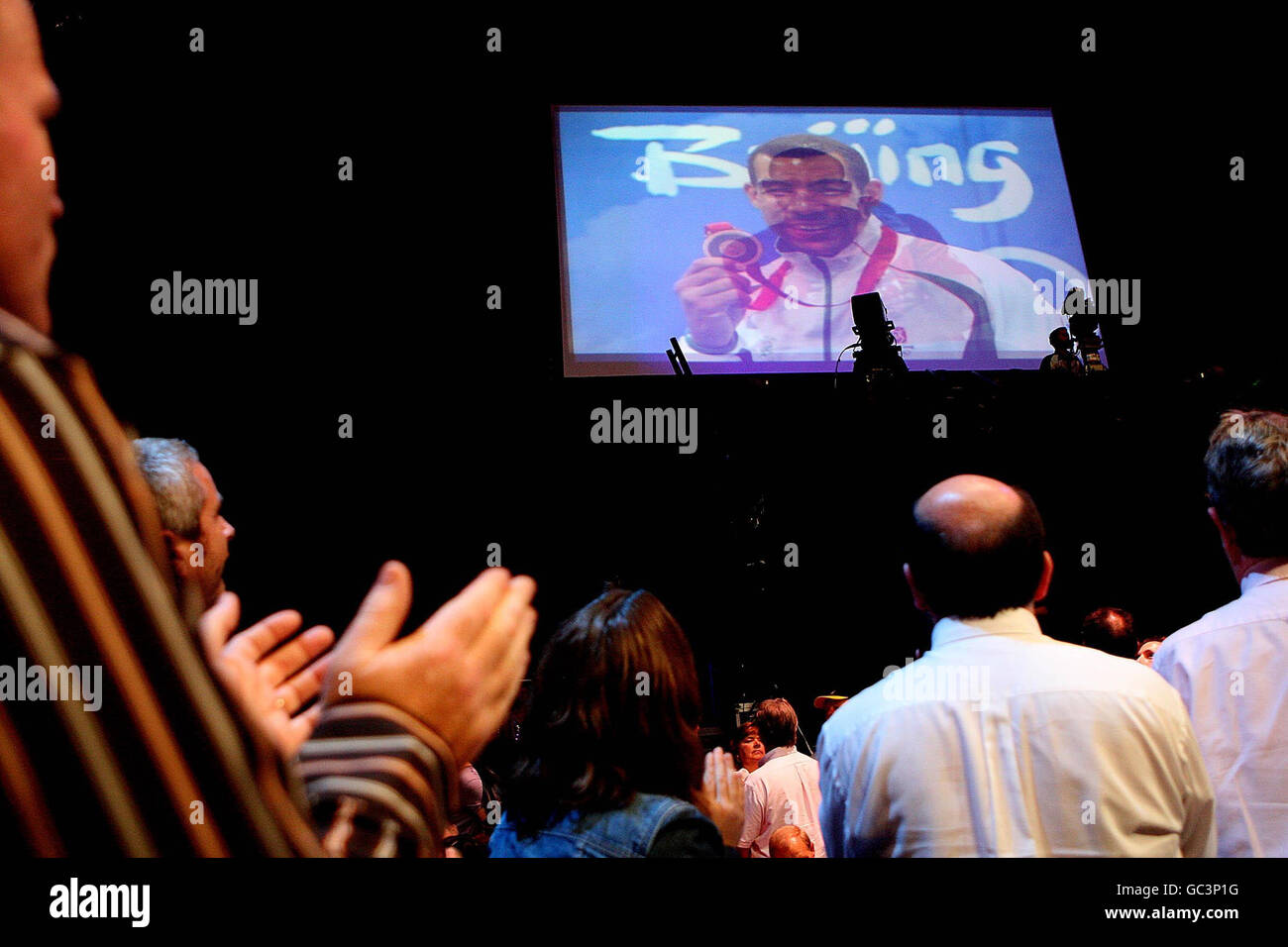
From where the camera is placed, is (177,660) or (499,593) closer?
(177,660)

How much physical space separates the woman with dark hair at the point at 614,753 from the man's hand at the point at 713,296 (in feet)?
9.94

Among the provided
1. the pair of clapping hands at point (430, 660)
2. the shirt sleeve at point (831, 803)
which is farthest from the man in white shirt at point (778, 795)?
the pair of clapping hands at point (430, 660)

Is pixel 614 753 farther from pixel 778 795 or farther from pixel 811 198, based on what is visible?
pixel 811 198

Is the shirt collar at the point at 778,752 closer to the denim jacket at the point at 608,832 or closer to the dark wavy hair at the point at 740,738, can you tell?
the dark wavy hair at the point at 740,738

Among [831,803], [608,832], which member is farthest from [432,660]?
[831,803]

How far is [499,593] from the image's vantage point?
1.74ft

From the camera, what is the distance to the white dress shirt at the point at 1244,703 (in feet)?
4.42

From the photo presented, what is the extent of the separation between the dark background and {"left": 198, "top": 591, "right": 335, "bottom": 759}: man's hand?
3.58 meters

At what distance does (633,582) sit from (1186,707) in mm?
3435

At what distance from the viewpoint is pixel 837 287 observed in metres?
4.25

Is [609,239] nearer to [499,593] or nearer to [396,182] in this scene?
[396,182]

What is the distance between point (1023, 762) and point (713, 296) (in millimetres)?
3239

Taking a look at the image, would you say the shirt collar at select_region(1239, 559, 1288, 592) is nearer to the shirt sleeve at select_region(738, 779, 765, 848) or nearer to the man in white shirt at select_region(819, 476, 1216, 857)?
the man in white shirt at select_region(819, 476, 1216, 857)
